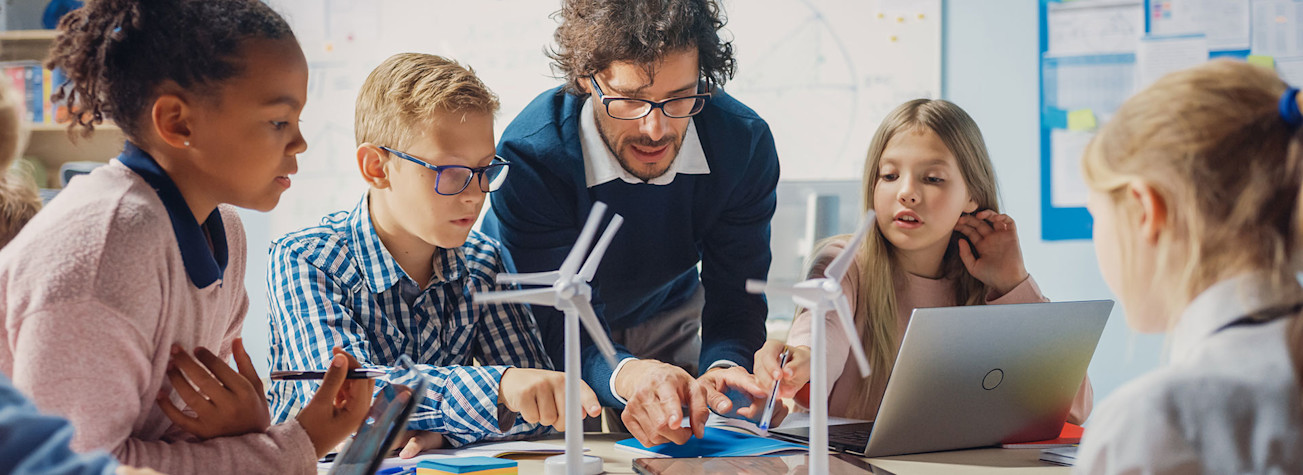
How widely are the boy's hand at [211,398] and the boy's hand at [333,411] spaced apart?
7cm

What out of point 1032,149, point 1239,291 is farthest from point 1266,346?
point 1032,149

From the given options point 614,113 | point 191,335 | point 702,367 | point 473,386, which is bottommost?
point 702,367

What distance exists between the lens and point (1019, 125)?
320 centimetres

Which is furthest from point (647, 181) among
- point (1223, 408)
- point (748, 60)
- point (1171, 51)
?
point (1171, 51)

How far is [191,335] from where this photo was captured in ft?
3.46

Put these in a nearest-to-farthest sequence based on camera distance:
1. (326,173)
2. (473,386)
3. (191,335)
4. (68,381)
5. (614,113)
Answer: (68,381), (191,335), (473,386), (614,113), (326,173)

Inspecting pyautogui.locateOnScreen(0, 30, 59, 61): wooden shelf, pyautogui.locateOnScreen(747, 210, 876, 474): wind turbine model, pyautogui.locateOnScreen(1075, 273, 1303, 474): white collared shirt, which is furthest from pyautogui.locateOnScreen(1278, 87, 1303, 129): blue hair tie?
pyautogui.locateOnScreen(0, 30, 59, 61): wooden shelf

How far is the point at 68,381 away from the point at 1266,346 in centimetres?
108

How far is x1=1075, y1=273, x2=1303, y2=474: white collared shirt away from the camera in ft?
2.47

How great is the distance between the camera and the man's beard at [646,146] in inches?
71.8

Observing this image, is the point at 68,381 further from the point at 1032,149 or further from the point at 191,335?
the point at 1032,149

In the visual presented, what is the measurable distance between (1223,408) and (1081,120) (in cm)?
267

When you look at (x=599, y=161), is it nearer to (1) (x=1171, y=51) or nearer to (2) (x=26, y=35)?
(1) (x=1171, y=51)

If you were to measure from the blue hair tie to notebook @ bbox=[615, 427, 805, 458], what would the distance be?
79 cm
